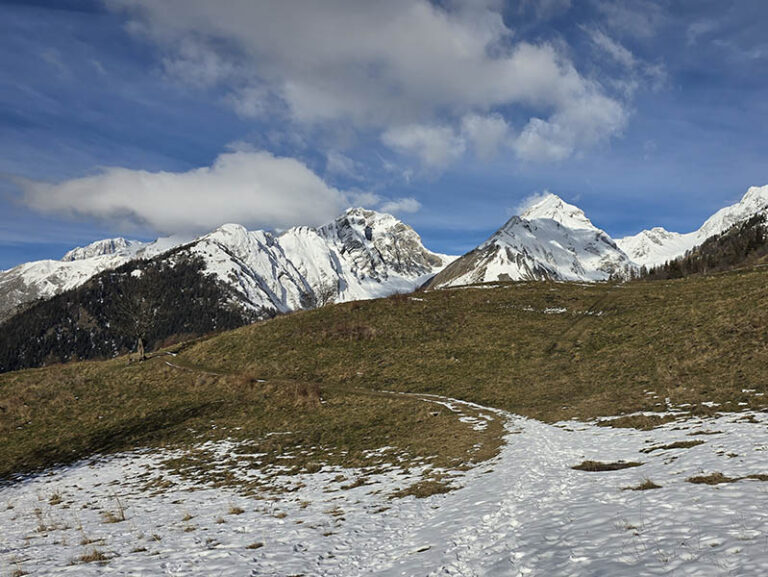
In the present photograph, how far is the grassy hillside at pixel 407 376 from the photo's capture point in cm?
2781

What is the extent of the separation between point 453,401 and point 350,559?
77.7 ft

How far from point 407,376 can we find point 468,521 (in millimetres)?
29288

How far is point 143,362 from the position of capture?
53656mm

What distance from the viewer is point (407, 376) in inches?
1686

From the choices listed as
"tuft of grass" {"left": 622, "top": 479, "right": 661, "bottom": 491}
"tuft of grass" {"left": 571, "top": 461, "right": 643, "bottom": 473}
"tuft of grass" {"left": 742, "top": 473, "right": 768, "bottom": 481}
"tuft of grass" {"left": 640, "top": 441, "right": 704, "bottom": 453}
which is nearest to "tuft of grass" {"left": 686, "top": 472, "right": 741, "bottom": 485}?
"tuft of grass" {"left": 742, "top": 473, "right": 768, "bottom": 481}

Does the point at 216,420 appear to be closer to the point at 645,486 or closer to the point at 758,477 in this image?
the point at 645,486

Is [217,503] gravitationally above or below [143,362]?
below

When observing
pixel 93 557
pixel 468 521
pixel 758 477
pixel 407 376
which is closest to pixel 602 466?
pixel 758 477

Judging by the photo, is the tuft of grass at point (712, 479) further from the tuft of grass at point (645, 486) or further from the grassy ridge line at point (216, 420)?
the grassy ridge line at point (216, 420)

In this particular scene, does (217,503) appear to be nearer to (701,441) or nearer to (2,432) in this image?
(701,441)

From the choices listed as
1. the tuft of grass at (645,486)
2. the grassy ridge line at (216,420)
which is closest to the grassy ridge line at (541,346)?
the grassy ridge line at (216,420)

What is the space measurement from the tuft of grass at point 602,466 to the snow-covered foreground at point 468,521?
0.64 meters

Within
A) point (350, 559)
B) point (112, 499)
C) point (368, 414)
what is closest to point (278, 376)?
point (368, 414)

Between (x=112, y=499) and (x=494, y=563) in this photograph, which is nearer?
(x=494, y=563)
